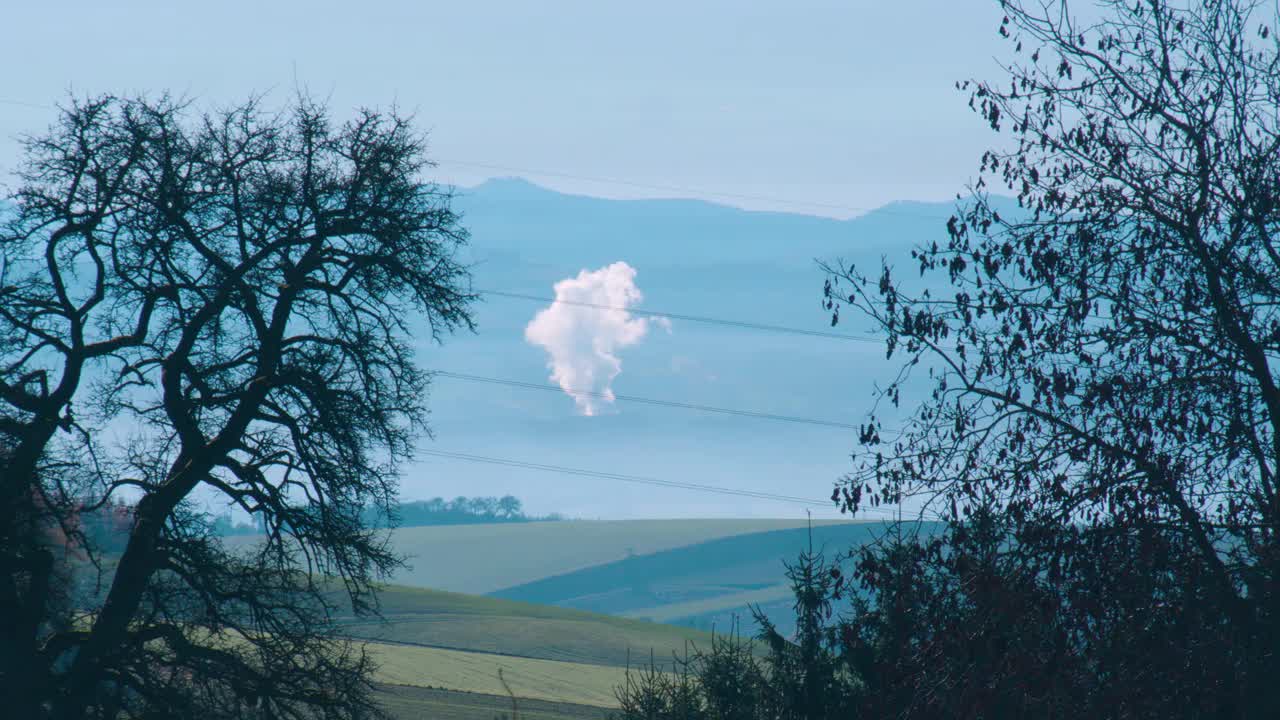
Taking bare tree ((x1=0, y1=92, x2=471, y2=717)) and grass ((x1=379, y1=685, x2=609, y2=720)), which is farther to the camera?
grass ((x1=379, y1=685, x2=609, y2=720))

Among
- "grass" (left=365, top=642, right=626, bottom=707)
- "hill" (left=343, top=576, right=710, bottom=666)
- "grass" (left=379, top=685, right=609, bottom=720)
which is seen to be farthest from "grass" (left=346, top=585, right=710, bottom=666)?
"grass" (left=379, top=685, right=609, bottom=720)

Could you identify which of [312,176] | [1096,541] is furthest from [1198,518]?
[312,176]

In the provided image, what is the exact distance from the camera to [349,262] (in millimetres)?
17562

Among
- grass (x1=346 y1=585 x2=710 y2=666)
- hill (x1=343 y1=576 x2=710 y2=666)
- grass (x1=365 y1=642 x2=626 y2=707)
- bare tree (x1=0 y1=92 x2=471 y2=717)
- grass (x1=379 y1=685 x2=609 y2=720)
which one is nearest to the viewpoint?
bare tree (x1=0 y1=92 x2=471 y2=717)

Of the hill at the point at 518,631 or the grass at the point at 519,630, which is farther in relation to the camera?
the grass at the point at 519,630

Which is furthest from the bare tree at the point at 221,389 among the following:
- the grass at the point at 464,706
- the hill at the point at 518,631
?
the hill at the point at 518,631

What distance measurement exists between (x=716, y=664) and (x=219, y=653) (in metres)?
6.74

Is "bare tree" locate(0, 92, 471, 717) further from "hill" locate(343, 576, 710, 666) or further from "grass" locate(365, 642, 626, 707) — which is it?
"hill" locate(343, 576, 710, 666)

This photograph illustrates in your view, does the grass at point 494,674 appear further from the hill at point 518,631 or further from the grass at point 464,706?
the hill at point 518,631

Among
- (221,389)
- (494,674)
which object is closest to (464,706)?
(494,674)

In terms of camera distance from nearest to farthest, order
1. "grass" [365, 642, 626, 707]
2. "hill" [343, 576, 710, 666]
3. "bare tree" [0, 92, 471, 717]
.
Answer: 1. "bare tree" [0, 92, 471, 717]
2. "grass" [365, 642, 626, 707]
3. "hill" [343, 576, 710, 666]

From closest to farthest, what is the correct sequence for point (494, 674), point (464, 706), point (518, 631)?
point (464, 706) → point (494, 674) → point (518, 631)

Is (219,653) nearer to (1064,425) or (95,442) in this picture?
(95,442)

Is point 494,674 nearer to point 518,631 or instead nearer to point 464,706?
point 464,706
